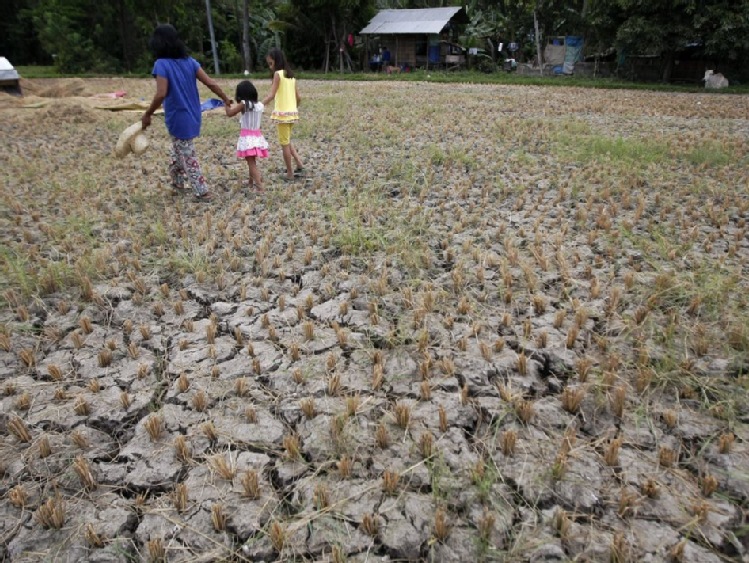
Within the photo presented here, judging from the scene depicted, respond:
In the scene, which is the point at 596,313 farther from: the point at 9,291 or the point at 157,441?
the point at 9,291

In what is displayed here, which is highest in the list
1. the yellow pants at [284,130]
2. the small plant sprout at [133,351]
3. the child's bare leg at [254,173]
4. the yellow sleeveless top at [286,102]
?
the yellow sleeveless top at [286,102]

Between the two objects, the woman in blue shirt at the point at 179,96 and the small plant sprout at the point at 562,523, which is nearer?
the small plant sprout at the point at 562,523

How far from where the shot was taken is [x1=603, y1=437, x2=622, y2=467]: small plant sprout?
1.89 metres

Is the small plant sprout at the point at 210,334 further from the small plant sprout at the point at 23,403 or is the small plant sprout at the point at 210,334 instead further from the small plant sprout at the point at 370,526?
the small plant sprout at the point at 370,526

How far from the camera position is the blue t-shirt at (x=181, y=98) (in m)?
4.66

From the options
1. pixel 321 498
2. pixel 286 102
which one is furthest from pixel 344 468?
pixel 286 102

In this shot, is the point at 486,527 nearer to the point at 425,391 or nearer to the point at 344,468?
the point at 344,468

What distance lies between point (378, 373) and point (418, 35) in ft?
87.3

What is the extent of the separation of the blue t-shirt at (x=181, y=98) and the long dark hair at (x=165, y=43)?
2.3 inches

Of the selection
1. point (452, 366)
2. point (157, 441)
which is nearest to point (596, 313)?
A: point (452, 366)

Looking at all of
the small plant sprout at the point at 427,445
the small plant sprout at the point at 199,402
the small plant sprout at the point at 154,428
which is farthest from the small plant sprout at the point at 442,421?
the small plant sprout at the point at 154,428

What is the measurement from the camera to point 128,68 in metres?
27.8

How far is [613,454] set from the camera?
1889 millimetres

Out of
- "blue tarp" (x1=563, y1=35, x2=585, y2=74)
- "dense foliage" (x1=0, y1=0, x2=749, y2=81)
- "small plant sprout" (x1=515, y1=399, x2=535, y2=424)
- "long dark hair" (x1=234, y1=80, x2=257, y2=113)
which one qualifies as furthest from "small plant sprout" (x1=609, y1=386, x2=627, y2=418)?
"blue tarp" (x1=563, y1=35, x2=585, y2=74)
